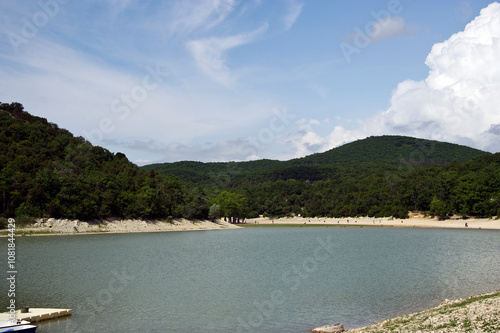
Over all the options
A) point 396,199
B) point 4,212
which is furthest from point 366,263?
point 396,199

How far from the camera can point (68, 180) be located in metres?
77.9

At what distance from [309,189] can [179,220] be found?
249ft

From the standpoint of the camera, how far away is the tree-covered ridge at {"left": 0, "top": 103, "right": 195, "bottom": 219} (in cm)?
7112

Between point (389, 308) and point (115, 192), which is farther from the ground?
point (115, 192)

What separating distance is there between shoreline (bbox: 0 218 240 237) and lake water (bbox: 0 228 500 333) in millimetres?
29358

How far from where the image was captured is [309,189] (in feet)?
534

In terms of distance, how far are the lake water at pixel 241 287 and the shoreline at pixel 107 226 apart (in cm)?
2936

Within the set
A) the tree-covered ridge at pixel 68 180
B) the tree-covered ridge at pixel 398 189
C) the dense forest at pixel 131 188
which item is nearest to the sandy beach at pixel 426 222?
the tree-covered ridge at pixel 398 189

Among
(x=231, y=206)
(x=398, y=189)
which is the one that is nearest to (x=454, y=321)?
(x=231, y=206)

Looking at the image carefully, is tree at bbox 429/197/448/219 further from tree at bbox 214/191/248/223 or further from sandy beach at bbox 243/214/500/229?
tree at bbox 214/191/248/223

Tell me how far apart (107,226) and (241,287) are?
201 feet

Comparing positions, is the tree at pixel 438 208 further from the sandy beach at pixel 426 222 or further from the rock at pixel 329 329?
the rock at pixel 329 329

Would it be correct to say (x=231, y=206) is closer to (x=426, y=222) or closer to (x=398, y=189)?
(x=398, y=189)

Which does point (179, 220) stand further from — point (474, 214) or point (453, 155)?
point (453, 155)
